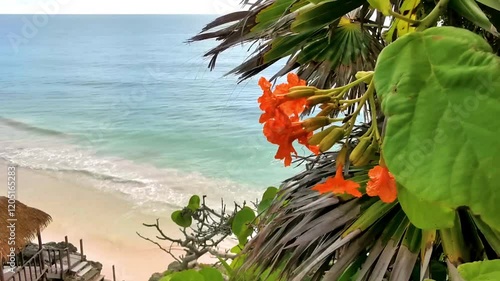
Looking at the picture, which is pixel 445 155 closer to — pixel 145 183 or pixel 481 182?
pixel 481 182

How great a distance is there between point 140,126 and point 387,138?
10.8m

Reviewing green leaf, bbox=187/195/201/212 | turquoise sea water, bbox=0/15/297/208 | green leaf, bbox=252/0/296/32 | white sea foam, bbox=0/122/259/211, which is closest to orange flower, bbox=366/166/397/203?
green leaf, bbox=252/0/296/32

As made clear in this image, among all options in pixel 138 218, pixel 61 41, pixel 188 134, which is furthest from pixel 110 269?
pixel 61 41

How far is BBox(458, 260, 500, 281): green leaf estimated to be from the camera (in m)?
0.15

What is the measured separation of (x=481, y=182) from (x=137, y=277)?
18.4 feet

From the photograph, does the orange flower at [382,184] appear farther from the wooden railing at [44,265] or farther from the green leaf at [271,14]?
the wooden railing at [44,265]

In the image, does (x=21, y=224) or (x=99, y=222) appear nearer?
(x=21, y=224)

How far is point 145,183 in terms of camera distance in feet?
24.8

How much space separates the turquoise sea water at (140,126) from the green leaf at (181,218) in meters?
0.74

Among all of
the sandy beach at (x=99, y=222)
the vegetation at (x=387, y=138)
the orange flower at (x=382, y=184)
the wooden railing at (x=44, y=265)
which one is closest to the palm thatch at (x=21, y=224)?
the wooden railing at (x=44, y=265)

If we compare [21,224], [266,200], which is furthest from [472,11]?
[21,224]

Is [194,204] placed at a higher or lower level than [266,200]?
higher

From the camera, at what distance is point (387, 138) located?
16 centimetres

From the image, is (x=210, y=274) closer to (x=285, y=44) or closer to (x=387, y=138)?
(x=285, y=44)
